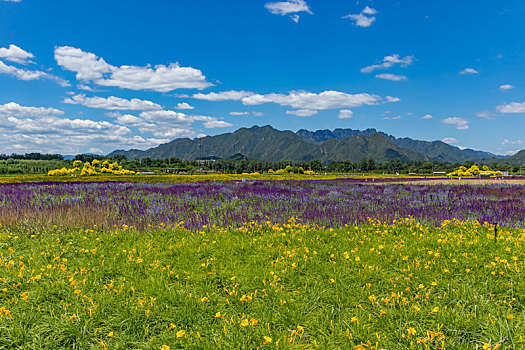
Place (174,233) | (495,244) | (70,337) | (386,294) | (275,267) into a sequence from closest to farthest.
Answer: (70,337) → (386,294) → (275,267) → (495,244) → (174,233)

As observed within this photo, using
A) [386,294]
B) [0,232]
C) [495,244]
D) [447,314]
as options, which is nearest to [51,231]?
[0,232]

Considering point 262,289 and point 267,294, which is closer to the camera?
point 267,294

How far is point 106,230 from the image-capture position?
24.9ft

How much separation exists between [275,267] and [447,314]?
248 centimetres

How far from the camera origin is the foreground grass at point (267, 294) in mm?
3078

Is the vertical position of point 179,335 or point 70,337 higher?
point 179,335

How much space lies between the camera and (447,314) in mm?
3275

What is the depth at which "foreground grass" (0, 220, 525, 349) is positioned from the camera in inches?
121

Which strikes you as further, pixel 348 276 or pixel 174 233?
pixel 174 233

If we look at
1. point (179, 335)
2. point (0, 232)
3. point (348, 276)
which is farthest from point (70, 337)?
point (0, 232)

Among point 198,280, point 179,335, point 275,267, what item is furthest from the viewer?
point 275,267

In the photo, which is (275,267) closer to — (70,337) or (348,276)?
(348,276)

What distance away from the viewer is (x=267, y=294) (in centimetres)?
394

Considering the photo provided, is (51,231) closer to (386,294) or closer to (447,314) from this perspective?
(386,294)
